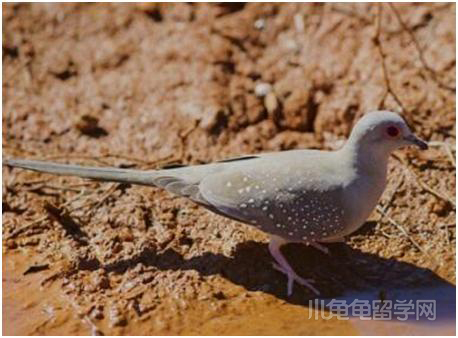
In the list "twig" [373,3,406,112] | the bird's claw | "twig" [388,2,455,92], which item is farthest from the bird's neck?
"twig" [388,2,455,92]

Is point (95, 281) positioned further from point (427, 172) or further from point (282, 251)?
point (427, 172)

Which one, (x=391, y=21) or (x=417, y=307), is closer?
(x=417, y=307)

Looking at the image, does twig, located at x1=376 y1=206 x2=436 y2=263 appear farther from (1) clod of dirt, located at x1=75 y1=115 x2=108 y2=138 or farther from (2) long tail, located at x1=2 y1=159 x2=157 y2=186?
Result: (1) clod of dirt, located at x1=75 y1=115 x2=108 y2=138

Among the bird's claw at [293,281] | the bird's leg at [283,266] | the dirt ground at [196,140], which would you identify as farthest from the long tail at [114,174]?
the bird's claw at [293,281]

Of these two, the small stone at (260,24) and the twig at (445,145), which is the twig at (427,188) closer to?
the twig at (445,145)

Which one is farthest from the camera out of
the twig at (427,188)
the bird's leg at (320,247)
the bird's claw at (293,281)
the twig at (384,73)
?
the twig at (384,73)

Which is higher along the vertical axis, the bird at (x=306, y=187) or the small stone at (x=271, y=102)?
the small stone at (x=271, y=102)

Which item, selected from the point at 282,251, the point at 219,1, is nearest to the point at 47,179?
the point at 282,251

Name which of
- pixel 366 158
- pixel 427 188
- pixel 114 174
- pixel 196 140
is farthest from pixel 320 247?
pixel 196 140
